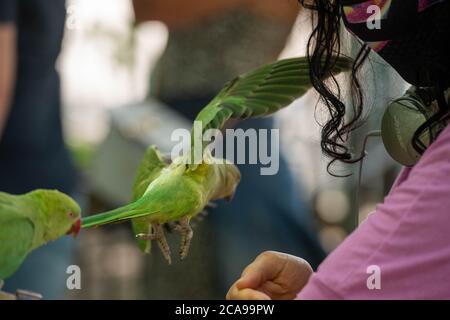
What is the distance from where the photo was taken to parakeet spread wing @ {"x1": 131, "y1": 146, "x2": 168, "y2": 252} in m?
0.73

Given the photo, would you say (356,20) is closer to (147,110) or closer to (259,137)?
(259,137)

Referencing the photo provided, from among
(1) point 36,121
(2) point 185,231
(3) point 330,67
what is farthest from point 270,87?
(1) point 36,121

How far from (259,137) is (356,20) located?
17 cm

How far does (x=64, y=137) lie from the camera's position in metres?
1.43

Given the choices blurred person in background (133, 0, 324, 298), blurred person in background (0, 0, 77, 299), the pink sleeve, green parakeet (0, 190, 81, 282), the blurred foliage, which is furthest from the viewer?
the blurred foliage

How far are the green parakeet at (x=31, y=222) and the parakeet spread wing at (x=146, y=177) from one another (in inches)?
2.2

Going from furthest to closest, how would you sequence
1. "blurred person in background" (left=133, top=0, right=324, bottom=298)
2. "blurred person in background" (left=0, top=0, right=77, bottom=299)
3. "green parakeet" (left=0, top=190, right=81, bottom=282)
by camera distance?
"blurred person in background" (left=133, top=0, right=324, bottom=298) < "blurred person in background" (left=0, top=0, right=77, bottom=299) < "green parakeet" (left=0, top=190, right=81, bottom=282)

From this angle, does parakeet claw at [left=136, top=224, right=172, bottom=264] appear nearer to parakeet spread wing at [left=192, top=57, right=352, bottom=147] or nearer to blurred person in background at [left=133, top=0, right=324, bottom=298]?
parakeet spread wing at [left=192, top=57, right=352, bottom=147]

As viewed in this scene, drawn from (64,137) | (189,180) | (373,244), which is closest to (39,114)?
(64,137)

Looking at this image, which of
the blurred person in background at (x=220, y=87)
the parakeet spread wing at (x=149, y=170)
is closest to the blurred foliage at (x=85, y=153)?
the blurred person in background at (x=220, y=87)

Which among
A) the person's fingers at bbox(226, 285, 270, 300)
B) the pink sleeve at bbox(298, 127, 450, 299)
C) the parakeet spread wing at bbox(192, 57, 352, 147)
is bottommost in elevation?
the person's fingers at bbox(226, 285, 270, 300)

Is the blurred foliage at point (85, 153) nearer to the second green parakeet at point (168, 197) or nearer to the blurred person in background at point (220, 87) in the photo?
the blurred person in background at point (220, 87)

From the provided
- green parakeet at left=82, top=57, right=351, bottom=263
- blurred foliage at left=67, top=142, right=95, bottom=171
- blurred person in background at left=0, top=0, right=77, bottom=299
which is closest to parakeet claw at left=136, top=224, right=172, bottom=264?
green parakeet at left=82, top=57, right=351, bottom=263

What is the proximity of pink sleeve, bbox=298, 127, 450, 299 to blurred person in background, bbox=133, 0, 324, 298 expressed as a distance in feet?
2.53
